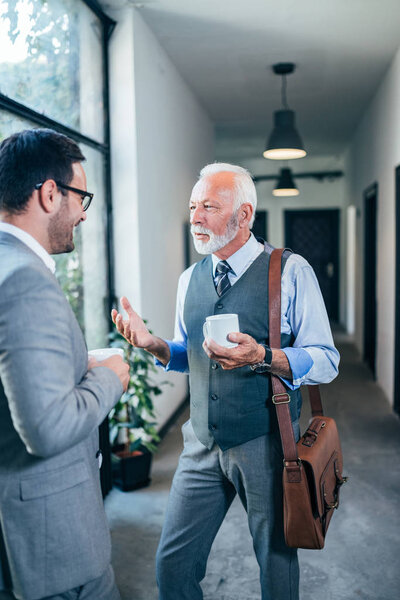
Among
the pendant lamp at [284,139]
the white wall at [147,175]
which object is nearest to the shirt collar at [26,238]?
the white wall at [147,175]

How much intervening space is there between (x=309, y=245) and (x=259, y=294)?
894 centimetres

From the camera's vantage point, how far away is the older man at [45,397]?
906mm

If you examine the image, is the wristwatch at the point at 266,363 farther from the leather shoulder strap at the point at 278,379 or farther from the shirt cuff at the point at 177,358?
the shirt cuff at the point at 177,358

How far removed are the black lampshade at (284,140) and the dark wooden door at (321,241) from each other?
5.25 m

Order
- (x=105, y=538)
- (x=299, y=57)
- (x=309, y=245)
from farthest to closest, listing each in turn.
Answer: (x=309, y=245) → (x=299, y=57) → (x=105, y=538)

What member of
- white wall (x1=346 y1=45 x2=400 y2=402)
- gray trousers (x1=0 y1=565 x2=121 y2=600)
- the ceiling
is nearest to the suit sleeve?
Answer: gray trousers (x1=0 y1=565 x2=121 y2=600)

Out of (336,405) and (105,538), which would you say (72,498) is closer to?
(105,538)

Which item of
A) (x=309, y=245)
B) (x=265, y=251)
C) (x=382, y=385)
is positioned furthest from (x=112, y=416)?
(x=309, y=245)

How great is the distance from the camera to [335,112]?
251 inches

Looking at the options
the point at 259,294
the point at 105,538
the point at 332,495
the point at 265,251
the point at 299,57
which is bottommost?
the point at 332,495

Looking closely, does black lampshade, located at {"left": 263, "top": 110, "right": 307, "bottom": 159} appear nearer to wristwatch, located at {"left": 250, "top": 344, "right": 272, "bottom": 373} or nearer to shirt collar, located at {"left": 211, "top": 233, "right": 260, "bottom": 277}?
shirt collar, located at {"left": 211, "top": 233, "right": 260, "bottom": 277}

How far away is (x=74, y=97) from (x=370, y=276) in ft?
14.1

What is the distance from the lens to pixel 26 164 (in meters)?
1.03

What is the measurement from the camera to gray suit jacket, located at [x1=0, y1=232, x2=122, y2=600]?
90 centimetres
